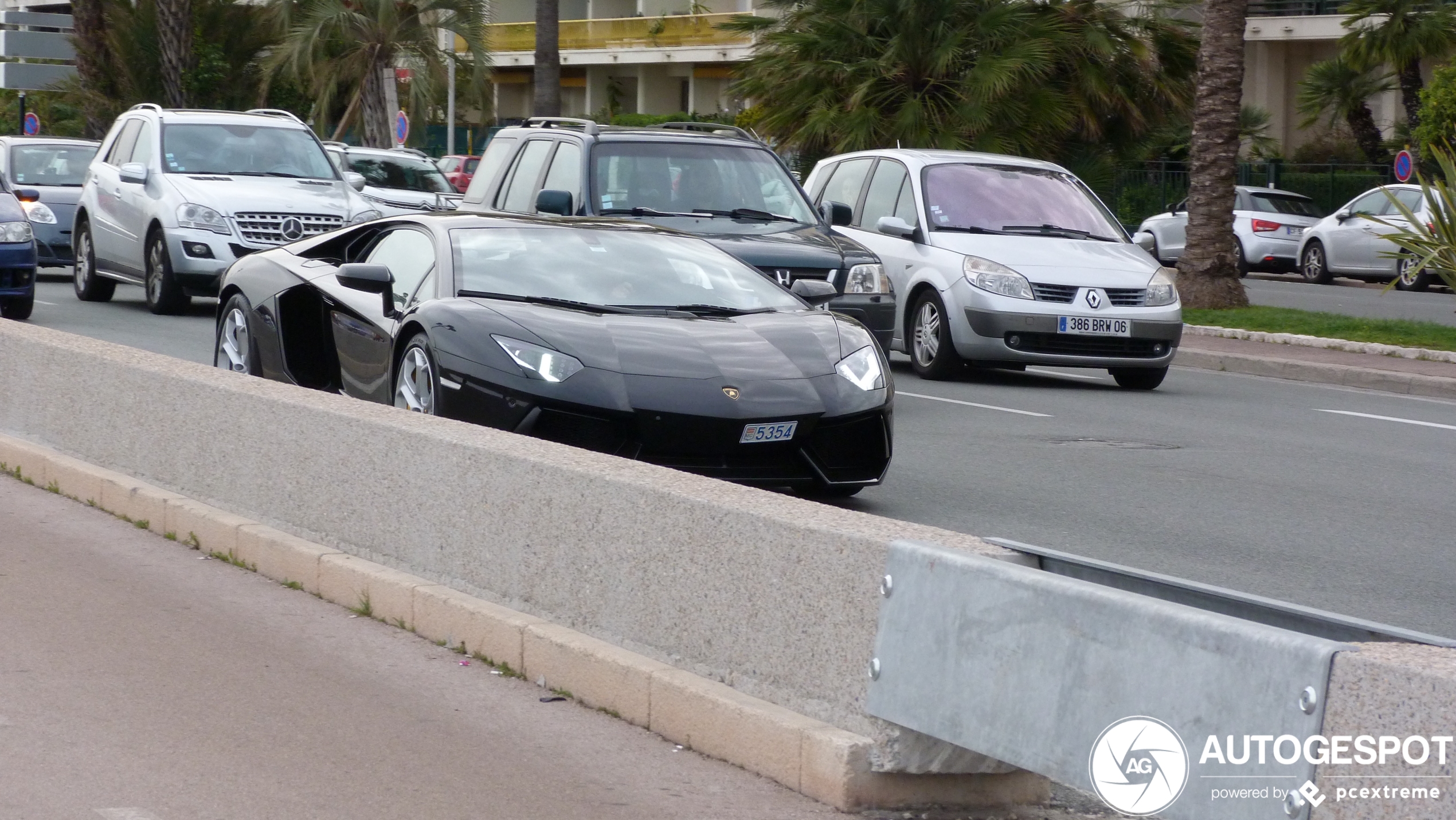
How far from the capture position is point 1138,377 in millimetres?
14562

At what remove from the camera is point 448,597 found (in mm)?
5820

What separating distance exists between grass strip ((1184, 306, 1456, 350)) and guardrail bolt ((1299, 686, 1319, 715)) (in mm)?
14505

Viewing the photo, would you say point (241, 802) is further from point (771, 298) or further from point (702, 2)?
point (702, 2)

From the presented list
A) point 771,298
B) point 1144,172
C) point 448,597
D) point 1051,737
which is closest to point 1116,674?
point 1051,737

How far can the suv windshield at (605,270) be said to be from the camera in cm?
844

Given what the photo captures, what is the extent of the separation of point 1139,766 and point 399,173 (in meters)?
24.1

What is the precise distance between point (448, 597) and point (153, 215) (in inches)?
519

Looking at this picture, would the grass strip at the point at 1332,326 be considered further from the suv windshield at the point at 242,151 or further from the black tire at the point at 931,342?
the suv windshield at the point at 242,151

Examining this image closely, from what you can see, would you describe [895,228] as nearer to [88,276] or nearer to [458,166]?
[88,276]

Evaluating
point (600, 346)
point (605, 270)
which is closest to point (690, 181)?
point (605, 270)

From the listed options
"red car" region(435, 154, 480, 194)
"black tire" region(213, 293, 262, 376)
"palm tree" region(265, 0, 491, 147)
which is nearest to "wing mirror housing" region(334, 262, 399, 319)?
"black tire" region(213, 293, 262, 376)

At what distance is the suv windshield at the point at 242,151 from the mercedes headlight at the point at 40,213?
4077 millimetres

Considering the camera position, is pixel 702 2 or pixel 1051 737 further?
pixel 702 2

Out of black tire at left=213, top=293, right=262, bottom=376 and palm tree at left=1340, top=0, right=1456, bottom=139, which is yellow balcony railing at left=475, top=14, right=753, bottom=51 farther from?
black tire at left=213, top=293, right=262, bottom=376
